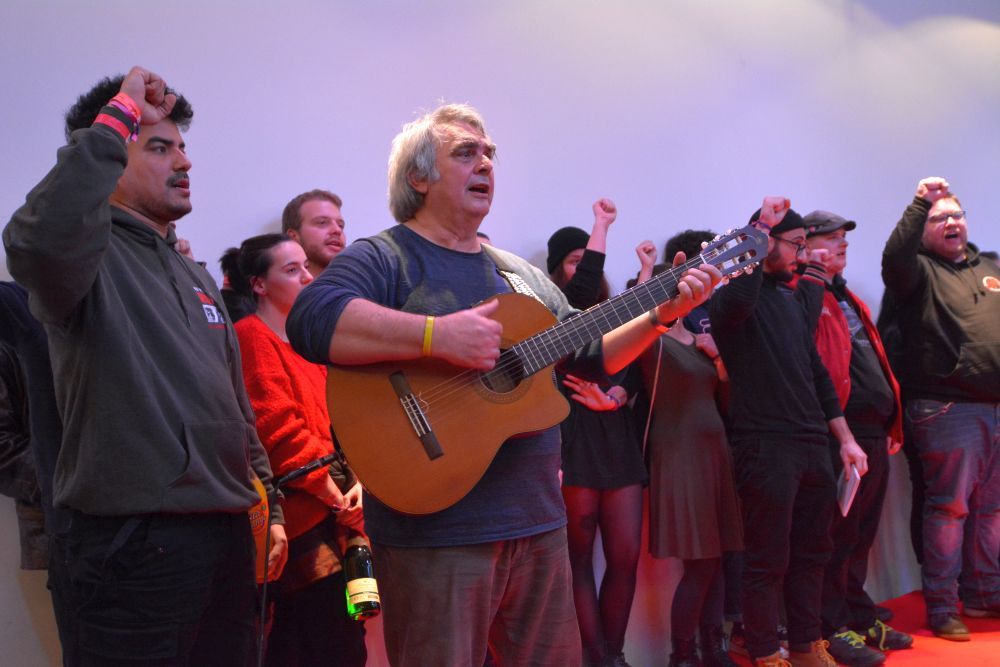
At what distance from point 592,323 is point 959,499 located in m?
3.35

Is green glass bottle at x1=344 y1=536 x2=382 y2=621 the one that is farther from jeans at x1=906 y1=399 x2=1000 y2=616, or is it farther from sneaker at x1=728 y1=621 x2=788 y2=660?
jeans at x1=906 y1=399 x2=1000 y2=616

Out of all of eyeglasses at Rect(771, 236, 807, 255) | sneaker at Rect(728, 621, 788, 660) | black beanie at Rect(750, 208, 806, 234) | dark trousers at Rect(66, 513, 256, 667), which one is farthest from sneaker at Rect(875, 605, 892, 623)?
dark trousers at Rect(66, 513, 256, 667)

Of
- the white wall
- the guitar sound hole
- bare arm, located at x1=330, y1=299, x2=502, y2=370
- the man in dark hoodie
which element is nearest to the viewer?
the man in dark hoodie

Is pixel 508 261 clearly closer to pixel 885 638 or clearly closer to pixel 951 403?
pixel 885 638

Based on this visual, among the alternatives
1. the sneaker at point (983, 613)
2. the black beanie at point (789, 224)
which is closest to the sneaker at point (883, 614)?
the sneaker at point (983, 613)

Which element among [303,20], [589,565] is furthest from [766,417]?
[303,20]

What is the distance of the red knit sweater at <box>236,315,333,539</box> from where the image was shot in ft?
8.39

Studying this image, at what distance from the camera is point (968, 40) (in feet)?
20.0

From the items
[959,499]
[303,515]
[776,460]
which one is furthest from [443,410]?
[959,499]

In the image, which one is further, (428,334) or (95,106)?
(95,106)

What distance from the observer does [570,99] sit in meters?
4.25

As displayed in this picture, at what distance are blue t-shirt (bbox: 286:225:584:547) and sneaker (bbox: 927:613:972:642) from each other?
10.6ft

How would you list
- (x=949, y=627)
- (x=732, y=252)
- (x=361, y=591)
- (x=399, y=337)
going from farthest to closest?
(x=949, y=627) < (x=361, y=591) < (x=732, y=252) < (x=399, y=337)

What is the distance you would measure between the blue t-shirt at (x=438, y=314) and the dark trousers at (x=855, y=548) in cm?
252
